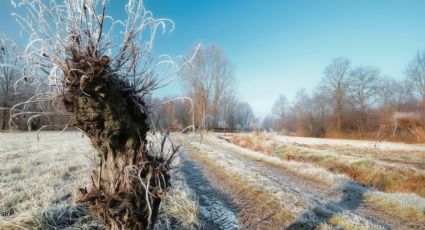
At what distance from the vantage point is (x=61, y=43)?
1.65 metres

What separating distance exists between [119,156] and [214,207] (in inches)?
123

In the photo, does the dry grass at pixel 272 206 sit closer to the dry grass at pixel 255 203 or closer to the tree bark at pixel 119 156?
the dry grass at pixel 255 203

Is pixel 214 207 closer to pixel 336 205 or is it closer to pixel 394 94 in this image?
pixel 336 205

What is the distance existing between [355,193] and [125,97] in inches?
259

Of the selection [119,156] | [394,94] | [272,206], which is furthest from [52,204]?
[394,94]

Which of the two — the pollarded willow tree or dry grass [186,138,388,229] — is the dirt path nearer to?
dry grass [186,138,388,229]

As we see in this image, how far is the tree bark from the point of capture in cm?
177

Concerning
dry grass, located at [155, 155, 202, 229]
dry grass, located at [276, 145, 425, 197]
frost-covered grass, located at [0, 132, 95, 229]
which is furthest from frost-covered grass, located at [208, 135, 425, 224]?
Answer: frost-covered grass, located at [0, 132, 95, 229]

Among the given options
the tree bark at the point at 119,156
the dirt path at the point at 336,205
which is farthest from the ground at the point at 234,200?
the tree bark at the point at 119,156

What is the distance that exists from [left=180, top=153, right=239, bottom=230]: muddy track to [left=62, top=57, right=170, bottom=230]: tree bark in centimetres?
204

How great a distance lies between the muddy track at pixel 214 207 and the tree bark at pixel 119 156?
204cm

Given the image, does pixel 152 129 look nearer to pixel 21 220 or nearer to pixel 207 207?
pixel 21 220

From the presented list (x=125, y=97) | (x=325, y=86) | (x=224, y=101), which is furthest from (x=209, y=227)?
(x=325, y=86)

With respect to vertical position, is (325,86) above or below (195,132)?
above
